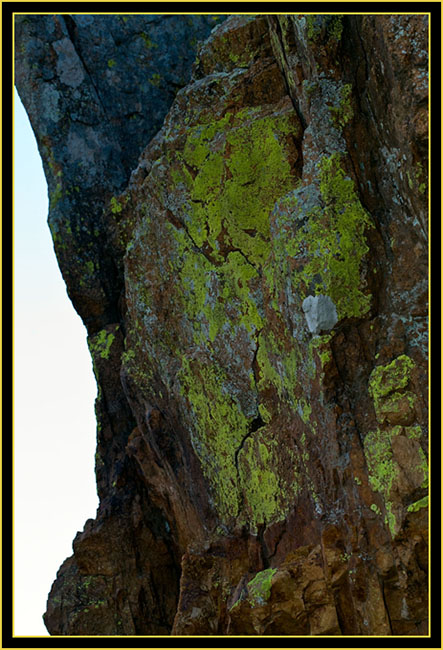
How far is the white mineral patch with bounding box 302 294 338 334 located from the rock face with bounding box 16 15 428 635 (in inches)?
1.0

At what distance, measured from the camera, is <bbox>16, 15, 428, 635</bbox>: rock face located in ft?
26.4

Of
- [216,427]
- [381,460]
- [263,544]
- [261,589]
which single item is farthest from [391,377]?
[216,427]

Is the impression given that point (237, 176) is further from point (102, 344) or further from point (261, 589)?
point (261, 589)

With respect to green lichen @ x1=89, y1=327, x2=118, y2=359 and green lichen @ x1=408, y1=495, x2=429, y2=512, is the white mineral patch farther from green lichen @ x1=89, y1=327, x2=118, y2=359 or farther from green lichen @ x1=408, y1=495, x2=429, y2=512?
green lichen @ x1=89, y1=327, x2=118, y2=359

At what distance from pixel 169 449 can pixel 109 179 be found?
5.28 m

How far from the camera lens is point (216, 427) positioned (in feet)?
35.3

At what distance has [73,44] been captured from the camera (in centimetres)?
1462

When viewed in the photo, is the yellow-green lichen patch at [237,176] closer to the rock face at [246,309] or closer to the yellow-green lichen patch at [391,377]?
the rock face at [246,309]

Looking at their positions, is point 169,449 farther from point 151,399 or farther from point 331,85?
point 331,85

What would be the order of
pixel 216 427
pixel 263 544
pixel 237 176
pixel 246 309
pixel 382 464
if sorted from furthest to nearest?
1. pixel 216 427
2. pixel 237 176
3. pixel 246 309
4. pixel 263 544
5. pixel 382 464

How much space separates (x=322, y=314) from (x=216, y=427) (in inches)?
118

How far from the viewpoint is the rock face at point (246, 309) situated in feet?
26.4

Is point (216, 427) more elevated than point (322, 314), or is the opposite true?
point (322, 314)

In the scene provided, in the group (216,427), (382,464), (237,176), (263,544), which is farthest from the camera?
(216,427)
